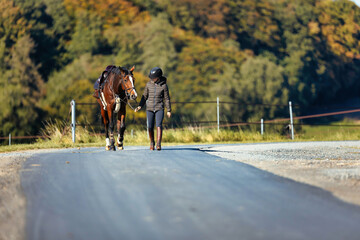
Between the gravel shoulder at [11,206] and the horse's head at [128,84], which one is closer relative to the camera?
the gravel shoulder at [11,206]

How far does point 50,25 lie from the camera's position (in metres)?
38.7

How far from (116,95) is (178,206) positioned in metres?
6.21

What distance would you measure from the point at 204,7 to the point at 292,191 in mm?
37671

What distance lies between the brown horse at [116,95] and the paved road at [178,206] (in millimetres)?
3477

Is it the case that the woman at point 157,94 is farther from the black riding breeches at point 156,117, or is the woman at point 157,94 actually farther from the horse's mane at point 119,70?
the horse's mane at point 119,70

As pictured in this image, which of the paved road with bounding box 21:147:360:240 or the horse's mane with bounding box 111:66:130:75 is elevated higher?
the horse's mane with bounding box 111:66:130:75

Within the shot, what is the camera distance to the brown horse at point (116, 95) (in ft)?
33.5

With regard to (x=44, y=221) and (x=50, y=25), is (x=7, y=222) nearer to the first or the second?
(x=44, y=221)

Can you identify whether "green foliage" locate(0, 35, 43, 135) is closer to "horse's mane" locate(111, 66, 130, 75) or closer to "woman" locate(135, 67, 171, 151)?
"horse's mane" locate(111, 66, 130, 75)

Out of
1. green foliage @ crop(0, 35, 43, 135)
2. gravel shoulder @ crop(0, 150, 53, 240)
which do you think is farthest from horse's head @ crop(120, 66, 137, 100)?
green foliage @ crop(0, 35, 43, 135)

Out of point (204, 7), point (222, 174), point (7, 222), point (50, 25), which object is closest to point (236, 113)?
point (204, 7)

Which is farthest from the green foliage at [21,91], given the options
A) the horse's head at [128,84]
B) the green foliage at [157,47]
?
the horse's head at [128,84]

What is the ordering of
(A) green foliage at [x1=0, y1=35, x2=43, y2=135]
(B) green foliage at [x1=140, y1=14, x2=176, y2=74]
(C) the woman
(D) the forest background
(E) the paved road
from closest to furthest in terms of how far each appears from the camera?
(E) the paved road, (C) the woman, (A) green foliage at [x1=0, y1=35, x2=43, y2=135], (D) the forest background, (B) green foliage at [x1=140, y1=14, x2=176, y2=74]

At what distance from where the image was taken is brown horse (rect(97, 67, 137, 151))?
1021cm
